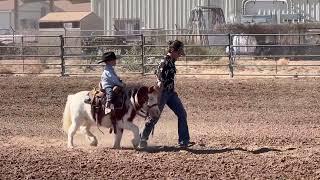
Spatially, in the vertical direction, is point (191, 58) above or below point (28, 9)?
below

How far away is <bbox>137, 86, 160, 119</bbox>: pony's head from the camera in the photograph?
869 centimetres

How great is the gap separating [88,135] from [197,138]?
1741 mm

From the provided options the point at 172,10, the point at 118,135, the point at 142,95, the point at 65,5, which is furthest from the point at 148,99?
the point at 65,5

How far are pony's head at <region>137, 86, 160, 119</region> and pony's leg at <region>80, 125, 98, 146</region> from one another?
3.09 feet

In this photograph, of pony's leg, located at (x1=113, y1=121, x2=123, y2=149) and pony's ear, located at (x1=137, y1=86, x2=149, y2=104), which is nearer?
pony's ear, located at (x1=137, y1=86, x2=149, y2=104)

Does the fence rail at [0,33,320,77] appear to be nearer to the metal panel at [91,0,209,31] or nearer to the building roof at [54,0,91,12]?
the metal panel at [91,0,209,31]

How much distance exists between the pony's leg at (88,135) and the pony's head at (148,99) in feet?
3.09

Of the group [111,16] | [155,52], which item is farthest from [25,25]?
[155,52]

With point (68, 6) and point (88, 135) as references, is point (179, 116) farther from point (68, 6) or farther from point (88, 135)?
point (68, 6)

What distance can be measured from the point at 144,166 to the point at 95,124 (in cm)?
173

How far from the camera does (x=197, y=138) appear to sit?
397 inches

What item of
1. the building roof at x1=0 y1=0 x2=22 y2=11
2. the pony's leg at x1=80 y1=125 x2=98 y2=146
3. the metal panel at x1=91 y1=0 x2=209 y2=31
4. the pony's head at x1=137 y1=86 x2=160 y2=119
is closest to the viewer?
the pony's head at x1=137 y1=86 x2=160 y2=119

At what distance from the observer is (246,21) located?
32875 mm

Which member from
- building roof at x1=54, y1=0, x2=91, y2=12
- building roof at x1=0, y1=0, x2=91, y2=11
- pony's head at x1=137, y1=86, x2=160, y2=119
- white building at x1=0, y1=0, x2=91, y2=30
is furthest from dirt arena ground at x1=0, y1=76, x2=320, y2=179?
building roof at x1=54, y1=0, x2=91, y2=12
